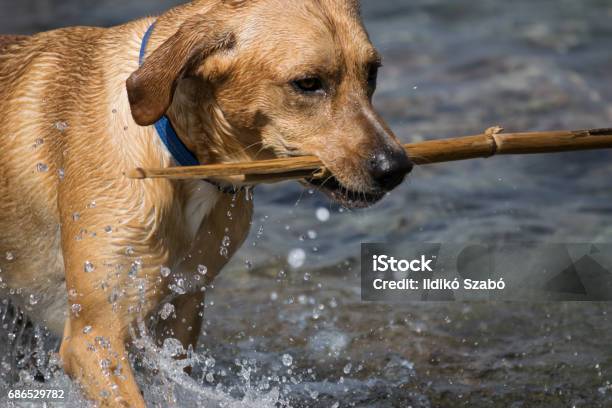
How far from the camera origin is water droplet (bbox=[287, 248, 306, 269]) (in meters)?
7.02

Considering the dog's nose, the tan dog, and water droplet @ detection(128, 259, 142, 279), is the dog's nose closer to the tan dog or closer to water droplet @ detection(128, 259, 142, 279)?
the tan dog

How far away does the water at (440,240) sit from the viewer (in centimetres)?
539

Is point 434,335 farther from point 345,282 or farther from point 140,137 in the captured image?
point 140,137

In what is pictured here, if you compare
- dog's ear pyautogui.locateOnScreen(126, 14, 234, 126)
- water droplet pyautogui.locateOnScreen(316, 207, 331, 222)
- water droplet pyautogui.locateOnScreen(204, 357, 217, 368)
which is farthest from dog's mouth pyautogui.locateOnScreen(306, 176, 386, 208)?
water droplet pyautogui.locateOnScreen(316, 207, 331, 222)

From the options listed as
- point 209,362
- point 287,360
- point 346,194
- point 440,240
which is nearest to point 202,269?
point 346,194

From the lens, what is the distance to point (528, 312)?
20.5 feet

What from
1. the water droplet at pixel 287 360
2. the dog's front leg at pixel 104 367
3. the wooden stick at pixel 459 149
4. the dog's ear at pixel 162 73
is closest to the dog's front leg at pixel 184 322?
the dog's front leg at pixel 104 367

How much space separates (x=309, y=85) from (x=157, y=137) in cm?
64

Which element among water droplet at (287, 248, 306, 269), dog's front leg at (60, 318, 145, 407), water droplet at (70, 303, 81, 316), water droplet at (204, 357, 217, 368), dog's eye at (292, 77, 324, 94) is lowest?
water droplet at (287, 248, 306, 269)

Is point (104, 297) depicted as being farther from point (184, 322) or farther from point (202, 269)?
point (184, 322)

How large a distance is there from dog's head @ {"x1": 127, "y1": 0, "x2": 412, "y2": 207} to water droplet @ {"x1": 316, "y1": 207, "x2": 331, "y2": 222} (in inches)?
145

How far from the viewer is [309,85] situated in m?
3.96

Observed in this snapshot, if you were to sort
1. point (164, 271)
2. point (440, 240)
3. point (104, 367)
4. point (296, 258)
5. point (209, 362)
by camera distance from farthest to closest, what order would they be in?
point (440, 240), point (296, 258), point (209, 362), point (164, 271), point (104, 367)

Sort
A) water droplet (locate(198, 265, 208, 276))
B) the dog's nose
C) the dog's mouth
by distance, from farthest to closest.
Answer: water droplet (locate(198, 265, 208, 276)) < the dog's mouth < the dog's nose
